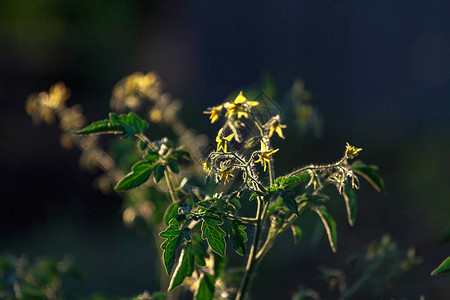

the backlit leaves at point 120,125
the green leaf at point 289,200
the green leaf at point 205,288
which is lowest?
the green leaf at point 205,288

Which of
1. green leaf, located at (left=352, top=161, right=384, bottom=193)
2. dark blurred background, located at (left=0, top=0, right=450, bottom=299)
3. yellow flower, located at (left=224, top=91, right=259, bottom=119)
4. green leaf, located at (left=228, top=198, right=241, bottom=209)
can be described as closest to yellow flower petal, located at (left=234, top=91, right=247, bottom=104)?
yellow flower, located at (left=224, top=91, right=259, bottom=119)

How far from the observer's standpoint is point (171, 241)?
38.2 inches

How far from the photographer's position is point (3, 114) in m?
7.20

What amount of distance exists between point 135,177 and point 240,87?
7210 millimetres

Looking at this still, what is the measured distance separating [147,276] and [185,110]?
2890 millimetres

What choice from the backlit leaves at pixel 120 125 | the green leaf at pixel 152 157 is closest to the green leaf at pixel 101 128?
the backlit leaves at pixel 120 125

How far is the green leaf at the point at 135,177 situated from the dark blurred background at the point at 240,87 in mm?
2964

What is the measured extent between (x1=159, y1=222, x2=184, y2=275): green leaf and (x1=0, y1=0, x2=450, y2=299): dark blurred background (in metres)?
3.04

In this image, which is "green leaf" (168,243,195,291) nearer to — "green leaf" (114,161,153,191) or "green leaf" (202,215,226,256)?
"green leaf" (202,215,226,256)

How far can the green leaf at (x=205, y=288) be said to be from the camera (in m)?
1.10

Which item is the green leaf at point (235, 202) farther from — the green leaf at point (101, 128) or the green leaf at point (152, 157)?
the green leaf at point (101, 128)

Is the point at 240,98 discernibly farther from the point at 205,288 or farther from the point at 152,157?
the point at 205,288

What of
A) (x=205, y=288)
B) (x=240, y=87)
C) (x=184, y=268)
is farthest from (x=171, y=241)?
(x=240, y=87)

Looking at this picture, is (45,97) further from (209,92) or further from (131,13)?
(131,13)
